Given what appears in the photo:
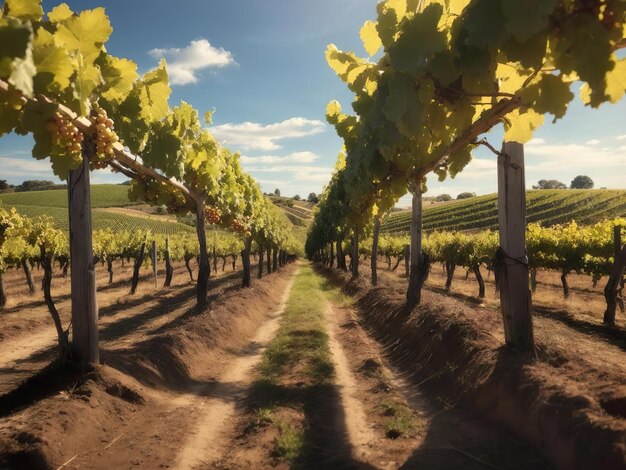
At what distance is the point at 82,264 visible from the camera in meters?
5.41

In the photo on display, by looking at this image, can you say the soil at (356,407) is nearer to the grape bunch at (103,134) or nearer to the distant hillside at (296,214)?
the grape bunch at (103,134)

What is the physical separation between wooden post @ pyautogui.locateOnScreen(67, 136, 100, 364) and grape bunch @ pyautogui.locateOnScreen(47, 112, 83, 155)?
1791 millimetres

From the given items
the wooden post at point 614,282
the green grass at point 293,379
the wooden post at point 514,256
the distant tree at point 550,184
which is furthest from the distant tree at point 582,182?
the wooden post at point 514,256

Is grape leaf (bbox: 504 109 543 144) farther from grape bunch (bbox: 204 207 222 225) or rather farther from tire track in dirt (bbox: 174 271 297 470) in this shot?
grape bunch (bbox: 204 207 222 225)

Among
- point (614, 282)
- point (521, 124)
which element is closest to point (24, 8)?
point (521, 124)

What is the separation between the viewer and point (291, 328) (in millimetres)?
11305

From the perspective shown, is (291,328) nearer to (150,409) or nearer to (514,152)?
(150,409)

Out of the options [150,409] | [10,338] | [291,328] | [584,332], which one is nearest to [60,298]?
[10,338]

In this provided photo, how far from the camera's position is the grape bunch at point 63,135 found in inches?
136

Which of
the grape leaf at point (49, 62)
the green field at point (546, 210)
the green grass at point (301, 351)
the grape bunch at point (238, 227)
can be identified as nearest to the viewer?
the grape leaf at point (49, 62)

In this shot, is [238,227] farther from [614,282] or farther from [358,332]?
[614,282]

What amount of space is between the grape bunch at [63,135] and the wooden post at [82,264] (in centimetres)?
179

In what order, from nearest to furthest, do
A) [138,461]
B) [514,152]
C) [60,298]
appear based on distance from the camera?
[138,461]
[514,152]
[60,298]

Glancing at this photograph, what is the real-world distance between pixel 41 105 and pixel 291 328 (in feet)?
29.7
